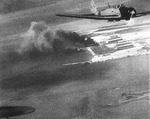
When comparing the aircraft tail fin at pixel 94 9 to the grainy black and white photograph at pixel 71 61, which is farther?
the grainy black and white photograph at pixel 71 61

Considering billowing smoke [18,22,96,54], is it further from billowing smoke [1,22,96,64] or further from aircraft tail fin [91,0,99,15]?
aircraft tail fin [91,0,99,15]

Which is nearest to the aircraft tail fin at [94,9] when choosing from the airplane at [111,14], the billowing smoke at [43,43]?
the airplane at [111,14]

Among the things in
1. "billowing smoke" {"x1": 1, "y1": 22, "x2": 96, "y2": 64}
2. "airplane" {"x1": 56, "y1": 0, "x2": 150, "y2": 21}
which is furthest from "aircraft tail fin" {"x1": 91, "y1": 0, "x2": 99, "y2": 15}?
"billowing smoke" {"x1": 1, "y1": 22, "x2": 96, "y2": 64}

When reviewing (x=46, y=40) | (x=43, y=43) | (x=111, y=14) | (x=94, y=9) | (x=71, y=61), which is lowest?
(x=71, y=61)

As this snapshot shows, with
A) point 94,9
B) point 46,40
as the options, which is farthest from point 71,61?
point 94,9

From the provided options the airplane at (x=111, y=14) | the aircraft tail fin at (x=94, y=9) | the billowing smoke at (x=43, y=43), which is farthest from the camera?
the billowing smoke at (x=43, y=43)

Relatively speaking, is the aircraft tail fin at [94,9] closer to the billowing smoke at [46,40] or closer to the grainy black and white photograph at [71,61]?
the grainy black and white photograph at [71,61]

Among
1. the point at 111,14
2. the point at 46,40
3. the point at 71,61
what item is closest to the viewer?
the point at 111,14

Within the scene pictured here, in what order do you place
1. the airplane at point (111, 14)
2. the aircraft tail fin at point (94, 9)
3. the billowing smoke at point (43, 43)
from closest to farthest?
the airplane at point (111, 14) < the aircraft tail fin at point (94, 9) < the billowing smoke at point (43, 43)

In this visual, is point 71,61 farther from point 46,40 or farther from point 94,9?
point 94,9
